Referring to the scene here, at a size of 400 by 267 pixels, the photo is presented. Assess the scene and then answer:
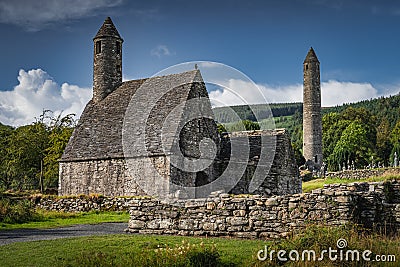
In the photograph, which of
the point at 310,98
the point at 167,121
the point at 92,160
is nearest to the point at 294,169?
the point at 167,121

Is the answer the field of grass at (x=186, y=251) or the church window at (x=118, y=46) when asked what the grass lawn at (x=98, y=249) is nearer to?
the field of grass at (x=186, y=251)

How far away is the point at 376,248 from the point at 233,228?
4407mm

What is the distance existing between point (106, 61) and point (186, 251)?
87.7ft

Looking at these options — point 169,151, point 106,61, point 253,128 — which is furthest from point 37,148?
point 253,128

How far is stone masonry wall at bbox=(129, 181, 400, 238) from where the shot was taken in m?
12.8

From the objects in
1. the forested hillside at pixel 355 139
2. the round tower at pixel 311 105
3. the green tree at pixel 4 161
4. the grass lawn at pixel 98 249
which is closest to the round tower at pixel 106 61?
the forested hillside at pixel 355 139

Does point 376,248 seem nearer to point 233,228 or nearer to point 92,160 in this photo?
point 233,228

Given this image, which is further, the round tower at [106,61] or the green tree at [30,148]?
the green tree at [30,148]

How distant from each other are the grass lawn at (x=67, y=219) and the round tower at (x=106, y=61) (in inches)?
541

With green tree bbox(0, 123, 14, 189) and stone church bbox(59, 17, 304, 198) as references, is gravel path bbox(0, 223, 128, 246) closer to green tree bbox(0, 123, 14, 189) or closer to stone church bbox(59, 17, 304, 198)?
stone church bbox(59, 17, 304, 198)

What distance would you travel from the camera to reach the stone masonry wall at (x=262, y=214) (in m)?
12.8

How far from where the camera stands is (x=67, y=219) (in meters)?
21.4

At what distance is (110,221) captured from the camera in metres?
19.8

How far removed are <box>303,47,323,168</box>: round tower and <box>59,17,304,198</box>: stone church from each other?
129 feet
